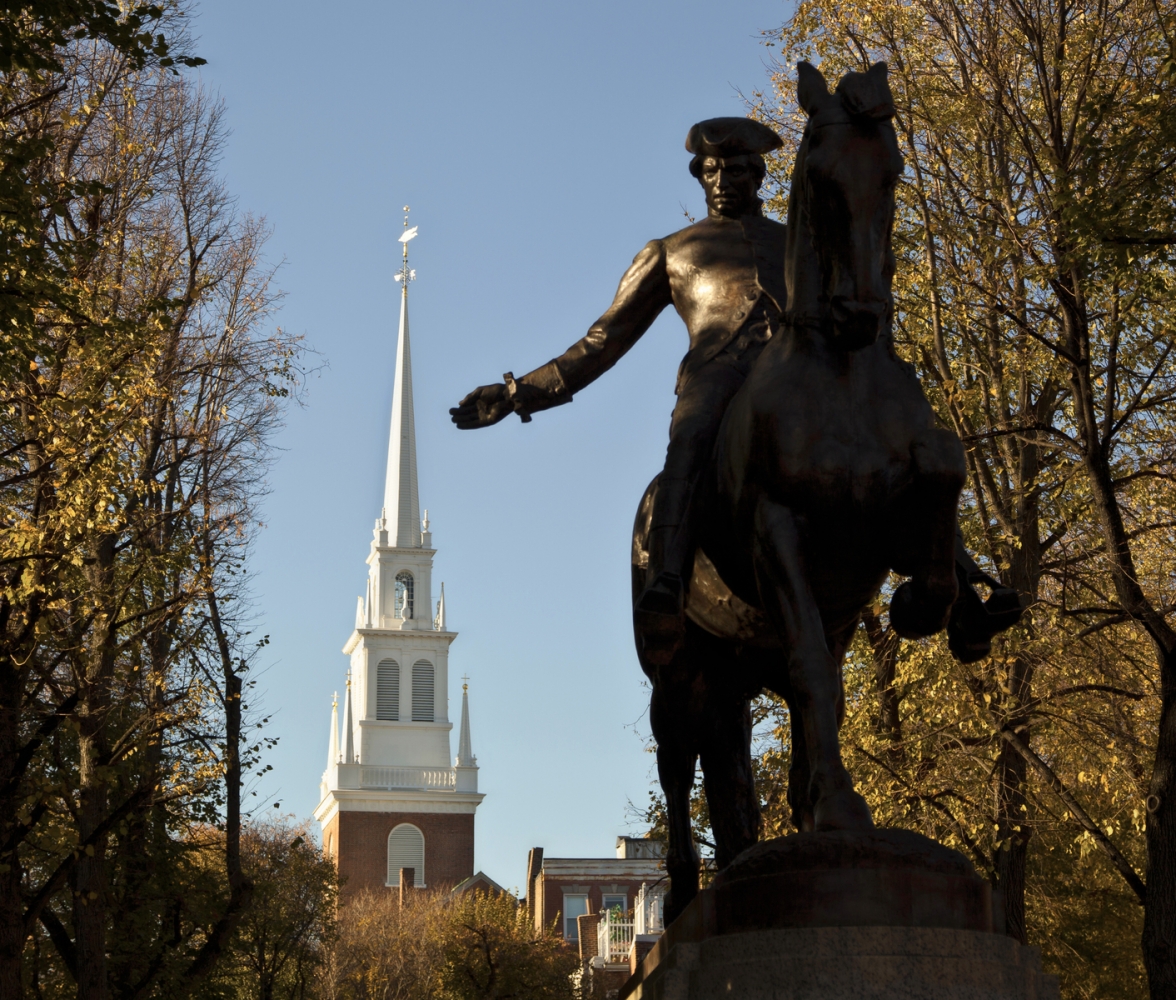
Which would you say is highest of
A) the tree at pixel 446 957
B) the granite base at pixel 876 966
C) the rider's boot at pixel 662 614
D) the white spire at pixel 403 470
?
the white spire at pixel 403 470

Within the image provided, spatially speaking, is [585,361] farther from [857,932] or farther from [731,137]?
[857,932]

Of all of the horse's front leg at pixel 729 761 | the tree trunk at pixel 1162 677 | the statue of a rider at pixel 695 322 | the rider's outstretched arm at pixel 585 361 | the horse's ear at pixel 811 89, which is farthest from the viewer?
the tree trunk at pixel 1162 677

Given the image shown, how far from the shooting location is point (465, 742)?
103688mm

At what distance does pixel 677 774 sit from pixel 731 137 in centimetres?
287

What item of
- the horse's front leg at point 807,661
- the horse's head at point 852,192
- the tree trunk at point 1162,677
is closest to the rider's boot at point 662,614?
the horse's front leg at point 807,661

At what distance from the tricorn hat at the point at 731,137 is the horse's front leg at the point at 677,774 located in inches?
94.9

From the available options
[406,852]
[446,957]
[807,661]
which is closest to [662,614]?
[807,661]

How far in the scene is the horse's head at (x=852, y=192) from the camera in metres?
5.77

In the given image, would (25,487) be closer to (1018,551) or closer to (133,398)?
(133,398)

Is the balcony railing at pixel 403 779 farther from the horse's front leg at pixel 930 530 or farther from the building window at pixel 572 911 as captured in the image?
the horse's front leg at pixel 930 530

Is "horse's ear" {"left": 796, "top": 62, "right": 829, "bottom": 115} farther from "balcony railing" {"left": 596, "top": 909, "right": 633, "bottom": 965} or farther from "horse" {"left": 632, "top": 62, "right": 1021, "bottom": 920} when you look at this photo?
"balcony railing" {"left": 596, "top": 909, "right": 633, "bottom": 965}

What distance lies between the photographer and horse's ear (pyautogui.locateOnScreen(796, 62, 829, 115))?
5902 millimetres

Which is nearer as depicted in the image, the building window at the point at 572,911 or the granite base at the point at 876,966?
the granite base at the point at 876,966

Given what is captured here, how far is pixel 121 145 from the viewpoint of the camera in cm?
2150
